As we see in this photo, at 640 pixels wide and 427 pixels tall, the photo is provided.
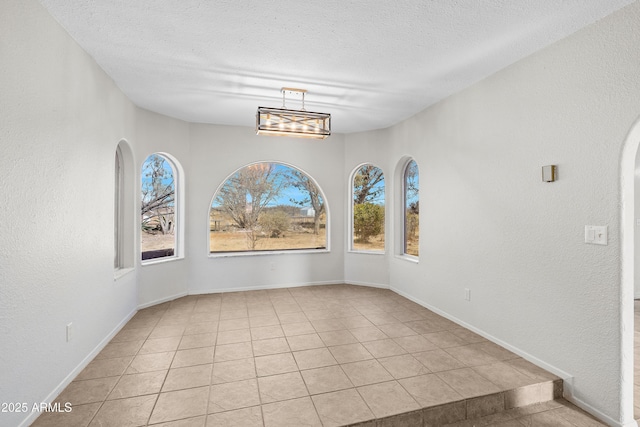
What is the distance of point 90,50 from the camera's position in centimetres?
254

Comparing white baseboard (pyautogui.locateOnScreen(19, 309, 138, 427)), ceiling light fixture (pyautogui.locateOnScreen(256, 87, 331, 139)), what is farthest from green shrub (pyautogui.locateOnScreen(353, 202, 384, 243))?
white baseboard (pyautogui.locateOnScreen(19, 309, 138, 427))

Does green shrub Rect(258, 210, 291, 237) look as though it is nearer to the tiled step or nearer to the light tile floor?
the light tile floor

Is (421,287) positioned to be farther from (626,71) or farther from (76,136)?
(76,136)

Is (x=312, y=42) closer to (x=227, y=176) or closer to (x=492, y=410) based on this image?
(x=227, y=176)

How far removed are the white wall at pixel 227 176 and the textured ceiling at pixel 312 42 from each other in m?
1.18

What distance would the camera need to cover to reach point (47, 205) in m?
2.05

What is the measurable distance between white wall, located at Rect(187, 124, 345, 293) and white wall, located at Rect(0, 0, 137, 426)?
1.70 m

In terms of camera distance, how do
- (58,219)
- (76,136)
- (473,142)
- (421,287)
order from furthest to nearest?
(421,287) < (473,142) < (76,136) < (58,219)

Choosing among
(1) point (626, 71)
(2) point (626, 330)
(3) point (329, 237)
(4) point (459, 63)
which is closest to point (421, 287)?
(3) point (329, 237)

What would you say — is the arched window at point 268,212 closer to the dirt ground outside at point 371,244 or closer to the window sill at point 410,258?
the dirt ground outside at point 371,244

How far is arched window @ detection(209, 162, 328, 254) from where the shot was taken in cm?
495

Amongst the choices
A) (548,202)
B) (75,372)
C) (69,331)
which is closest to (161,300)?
(75,372)

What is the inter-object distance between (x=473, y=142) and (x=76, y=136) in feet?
11.4

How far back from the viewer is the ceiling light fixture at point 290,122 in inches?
124
